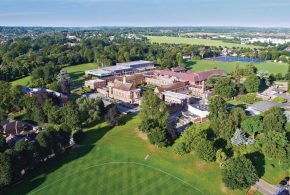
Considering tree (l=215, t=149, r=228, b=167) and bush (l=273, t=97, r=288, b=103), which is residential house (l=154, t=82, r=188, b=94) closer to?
bush (l=273, t=97, r=288, b=103)

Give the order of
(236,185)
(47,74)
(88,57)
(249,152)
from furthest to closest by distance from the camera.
→ (88,57) < (47,74) < (249,152) < (236,185)

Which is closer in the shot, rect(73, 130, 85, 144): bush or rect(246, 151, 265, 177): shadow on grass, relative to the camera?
rect(246, 151, 265, 177): shadow on grass

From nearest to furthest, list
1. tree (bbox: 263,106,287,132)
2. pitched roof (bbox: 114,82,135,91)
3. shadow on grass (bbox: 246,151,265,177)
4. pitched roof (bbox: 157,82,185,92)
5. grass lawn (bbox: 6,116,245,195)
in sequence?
grass lawn (bbox: 6,116,245,195) < shadow on grass (bbox: 246,151,265,177) < tree (bbox: 263,106,287,132) < pitched roof (bbox: 114,82,135,91) < pitched roof (bbox: 157,82,185,92)

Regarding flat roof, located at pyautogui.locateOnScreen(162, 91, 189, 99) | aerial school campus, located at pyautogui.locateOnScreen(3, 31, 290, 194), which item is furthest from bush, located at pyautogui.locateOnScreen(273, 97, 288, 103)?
flat roof, located at pyautogui.locateOnScreen(162, 91, 189, 99)

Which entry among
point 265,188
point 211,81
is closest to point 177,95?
point 211,81

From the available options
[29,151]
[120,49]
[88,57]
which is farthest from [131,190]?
[120,49]

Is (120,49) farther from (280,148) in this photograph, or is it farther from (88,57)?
(280,148)

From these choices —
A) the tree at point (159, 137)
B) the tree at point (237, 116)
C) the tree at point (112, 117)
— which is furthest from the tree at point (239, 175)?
the tree at point (112, 117)

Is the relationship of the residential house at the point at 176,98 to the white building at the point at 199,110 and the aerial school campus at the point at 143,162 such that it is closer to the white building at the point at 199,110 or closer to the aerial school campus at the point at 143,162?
the aerial school campus at the point at 143,162
